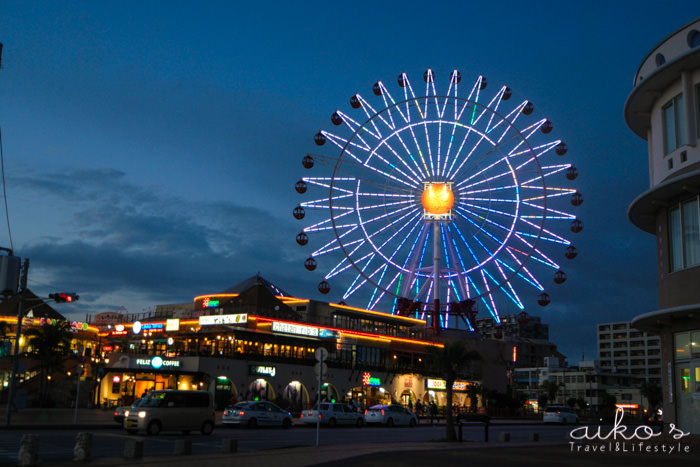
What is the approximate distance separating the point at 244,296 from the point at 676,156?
52.5 meters

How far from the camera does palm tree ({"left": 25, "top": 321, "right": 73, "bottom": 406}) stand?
58.5m

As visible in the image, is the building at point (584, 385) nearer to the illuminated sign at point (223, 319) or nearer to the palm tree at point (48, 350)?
the illuminated sign at point (223, 319)

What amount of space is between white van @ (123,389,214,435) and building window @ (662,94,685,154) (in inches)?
837

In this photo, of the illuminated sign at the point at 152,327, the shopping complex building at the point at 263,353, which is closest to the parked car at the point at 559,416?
the shopping complex building at the point at 263,353

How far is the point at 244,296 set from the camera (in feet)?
233

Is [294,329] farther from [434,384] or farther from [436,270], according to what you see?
[434,384]

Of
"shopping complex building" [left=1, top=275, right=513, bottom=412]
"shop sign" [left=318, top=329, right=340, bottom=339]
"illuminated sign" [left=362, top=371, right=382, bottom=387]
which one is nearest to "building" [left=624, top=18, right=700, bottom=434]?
"shopping complex building" [left=1, top=275, right=513, bottom=412]

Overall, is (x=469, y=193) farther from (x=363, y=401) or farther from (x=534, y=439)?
(x=534, y=439)

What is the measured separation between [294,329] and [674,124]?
44125mm

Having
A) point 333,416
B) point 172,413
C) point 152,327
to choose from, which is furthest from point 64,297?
point 152,327

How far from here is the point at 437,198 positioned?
202 ft

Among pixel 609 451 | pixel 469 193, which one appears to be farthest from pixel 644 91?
pixel 469 193

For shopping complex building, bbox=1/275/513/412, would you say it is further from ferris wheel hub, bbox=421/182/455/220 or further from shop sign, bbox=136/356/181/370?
ferris wheel hub, bbox=421/182/455/220

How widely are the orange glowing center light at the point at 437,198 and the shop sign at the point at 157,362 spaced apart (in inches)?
921
